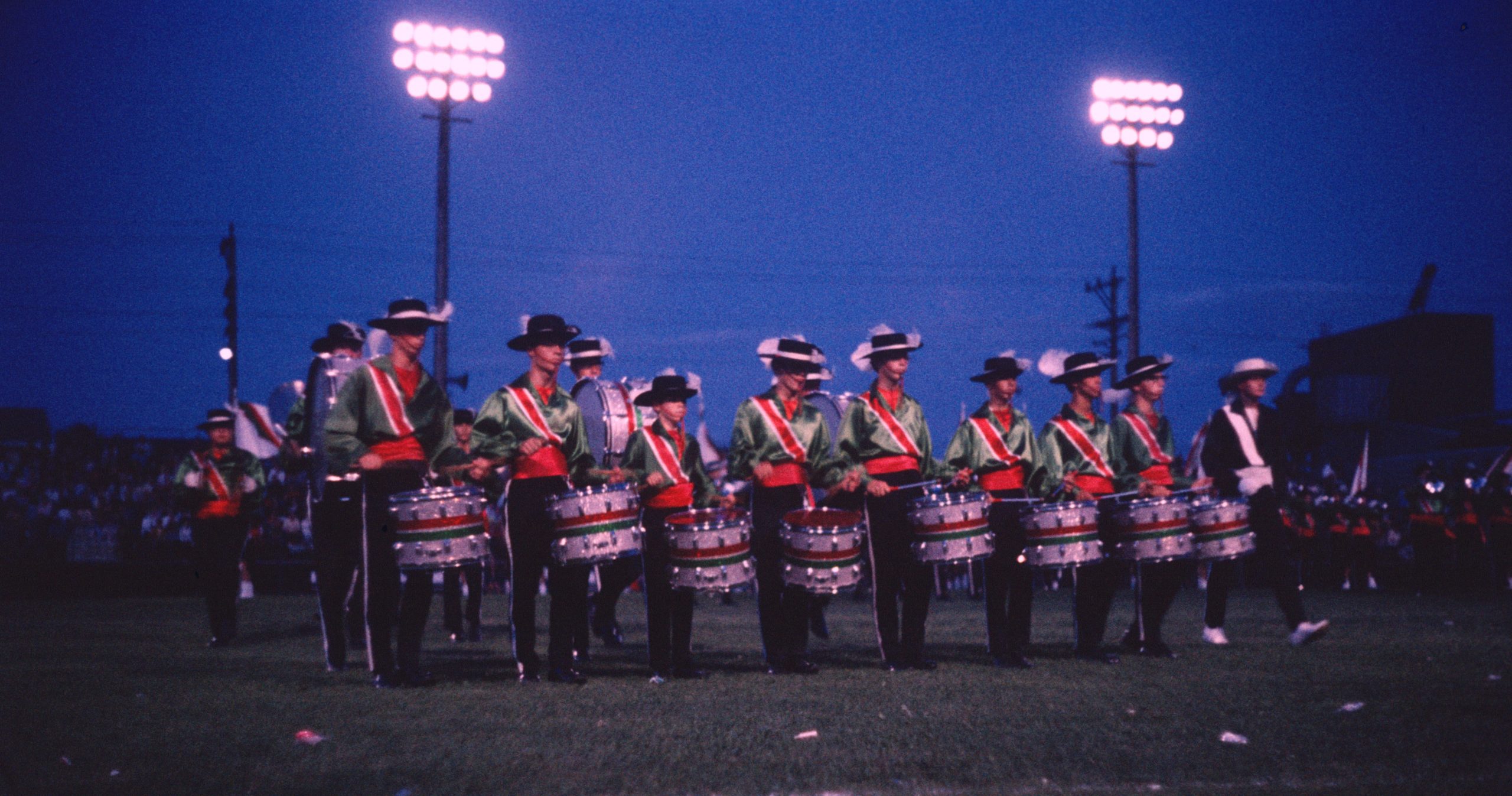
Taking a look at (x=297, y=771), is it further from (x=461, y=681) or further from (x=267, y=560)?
(x=267, y=560)

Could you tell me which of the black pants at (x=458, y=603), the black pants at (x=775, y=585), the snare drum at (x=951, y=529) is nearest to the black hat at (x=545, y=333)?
the black pants at (x=775, y=585)

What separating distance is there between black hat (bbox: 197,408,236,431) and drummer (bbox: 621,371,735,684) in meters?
5.26

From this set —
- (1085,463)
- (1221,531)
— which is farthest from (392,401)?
(1221,531)

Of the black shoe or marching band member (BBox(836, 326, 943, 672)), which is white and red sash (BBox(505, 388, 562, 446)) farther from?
marching band member (BBox(836, 326, 943, 672))

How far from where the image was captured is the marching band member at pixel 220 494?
11.2 m

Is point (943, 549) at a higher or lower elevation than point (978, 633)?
higher

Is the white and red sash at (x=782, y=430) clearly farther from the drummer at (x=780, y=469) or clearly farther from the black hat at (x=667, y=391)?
the black hat at (x=667, y=391)

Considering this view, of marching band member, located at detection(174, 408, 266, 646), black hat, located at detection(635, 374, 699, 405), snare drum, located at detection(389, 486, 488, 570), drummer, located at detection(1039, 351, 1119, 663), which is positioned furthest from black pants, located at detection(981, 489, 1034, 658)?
marching band member, located at detection(174, 408, 266, 646)

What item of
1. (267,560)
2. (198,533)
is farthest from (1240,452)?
(267,560)

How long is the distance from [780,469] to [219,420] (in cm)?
648

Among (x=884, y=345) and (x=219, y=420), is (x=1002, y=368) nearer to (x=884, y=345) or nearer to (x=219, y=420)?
(x=884, y=345)

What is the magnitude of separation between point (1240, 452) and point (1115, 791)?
554 centimetres

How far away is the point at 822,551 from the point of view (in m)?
7.44

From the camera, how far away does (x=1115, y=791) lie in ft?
13.8
